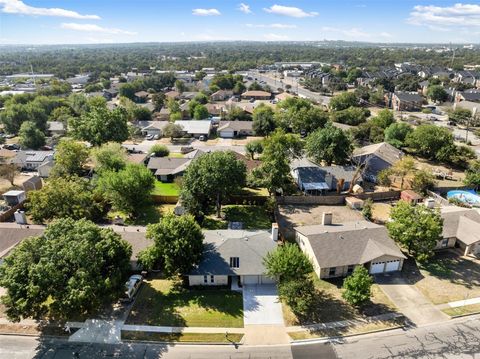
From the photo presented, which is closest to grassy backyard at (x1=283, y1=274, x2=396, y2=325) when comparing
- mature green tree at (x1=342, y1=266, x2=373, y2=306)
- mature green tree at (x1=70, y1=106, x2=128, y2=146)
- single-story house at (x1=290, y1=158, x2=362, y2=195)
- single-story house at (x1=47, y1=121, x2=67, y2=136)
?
mature green tree at (x1=342, y1=266, x2=373, y2=306)

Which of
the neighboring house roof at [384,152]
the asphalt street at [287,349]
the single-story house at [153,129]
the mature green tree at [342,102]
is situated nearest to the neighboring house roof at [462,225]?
the asphalt street at [287,349]

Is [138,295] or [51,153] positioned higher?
[51,153]

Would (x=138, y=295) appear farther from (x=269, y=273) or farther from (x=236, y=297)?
(x=269, y=273)

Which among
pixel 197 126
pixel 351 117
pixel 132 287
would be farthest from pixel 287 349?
pixel 351 117

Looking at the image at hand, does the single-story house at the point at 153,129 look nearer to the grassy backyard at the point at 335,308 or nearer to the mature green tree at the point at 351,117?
the mature green tree at the point at 351,117

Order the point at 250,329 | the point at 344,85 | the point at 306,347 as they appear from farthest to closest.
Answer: the point at 344,85, the point at 250,329, the point at 306,347

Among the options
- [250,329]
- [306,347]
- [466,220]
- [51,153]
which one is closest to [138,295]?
[250,329]

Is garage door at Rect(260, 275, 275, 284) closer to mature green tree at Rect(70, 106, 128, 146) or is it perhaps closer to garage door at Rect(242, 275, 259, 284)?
garage door at Rect(242, 275, 259, 284)
